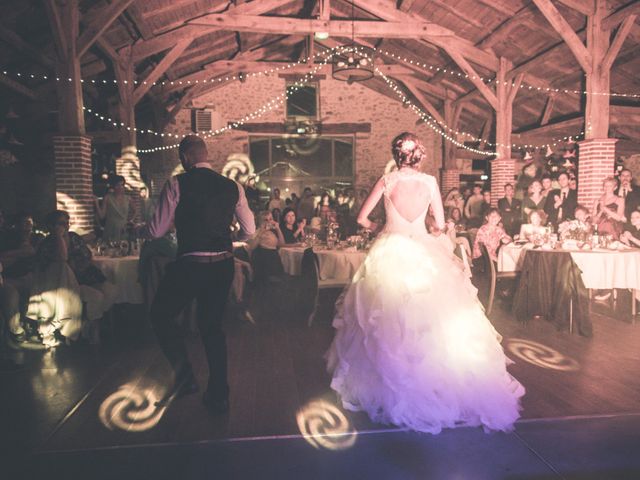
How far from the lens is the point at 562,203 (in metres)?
7.14

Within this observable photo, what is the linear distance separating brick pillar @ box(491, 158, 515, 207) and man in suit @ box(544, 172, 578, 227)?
200 centimetres

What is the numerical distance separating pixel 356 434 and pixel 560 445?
3.21 ft

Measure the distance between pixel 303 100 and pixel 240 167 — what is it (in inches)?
103

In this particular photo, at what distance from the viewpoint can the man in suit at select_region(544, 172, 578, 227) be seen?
705 centimetres

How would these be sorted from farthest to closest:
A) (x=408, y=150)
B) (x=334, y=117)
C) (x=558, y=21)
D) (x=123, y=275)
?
1. (x=334, y=117)
2. (x=558, y=21)
3. (x=123, y=275)
4. (x=408, y=150)

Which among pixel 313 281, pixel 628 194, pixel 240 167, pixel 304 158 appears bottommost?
pixel 313 281

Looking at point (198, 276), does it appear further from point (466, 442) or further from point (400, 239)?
point (466, 442)

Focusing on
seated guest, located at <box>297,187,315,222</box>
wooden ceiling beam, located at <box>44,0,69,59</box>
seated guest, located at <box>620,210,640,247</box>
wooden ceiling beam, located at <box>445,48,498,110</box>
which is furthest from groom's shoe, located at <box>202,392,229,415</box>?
seated guest, located at <box>297,187,315,222</box>

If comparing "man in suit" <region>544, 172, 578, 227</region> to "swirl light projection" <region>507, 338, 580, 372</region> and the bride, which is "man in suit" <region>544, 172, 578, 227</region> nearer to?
"swirl light projection" <region>507, 338, 580, 372</region>

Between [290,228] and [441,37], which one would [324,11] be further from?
[290,228]

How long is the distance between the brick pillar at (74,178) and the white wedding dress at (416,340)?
4.72 meters

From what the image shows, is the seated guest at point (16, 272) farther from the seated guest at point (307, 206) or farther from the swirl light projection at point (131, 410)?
the seated guest at point (307, 206)

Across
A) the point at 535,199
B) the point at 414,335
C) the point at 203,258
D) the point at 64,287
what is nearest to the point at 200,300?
the point at 203,258

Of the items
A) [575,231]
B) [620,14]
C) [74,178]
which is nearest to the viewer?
[575,231]
